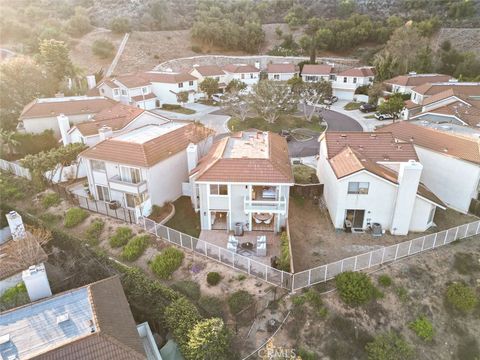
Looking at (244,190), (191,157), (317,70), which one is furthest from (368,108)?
(244,190)

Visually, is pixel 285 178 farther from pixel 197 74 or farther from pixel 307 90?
pixel 197 74

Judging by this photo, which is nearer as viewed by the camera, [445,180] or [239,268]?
[239,268]

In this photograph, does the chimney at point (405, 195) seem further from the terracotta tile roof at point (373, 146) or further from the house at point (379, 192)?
the terracotta tile roof at point (373, 146)

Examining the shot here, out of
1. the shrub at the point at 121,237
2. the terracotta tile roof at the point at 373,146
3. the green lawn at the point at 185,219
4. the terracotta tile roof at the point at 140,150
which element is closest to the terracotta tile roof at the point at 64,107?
the terracotta tile roof at the point at 140,150

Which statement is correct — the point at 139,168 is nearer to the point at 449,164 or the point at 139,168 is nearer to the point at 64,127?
the point at 64,127

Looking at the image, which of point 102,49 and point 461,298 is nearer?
point 461,298

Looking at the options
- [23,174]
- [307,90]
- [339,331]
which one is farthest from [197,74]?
[339,331]
